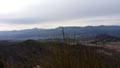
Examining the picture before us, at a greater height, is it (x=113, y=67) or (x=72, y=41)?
(x=72, y=41)

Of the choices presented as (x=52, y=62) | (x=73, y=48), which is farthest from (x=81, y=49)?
(x=52, y=62)

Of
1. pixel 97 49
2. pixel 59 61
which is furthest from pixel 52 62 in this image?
pixel 97 49

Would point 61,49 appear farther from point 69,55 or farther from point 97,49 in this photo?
point 97,49

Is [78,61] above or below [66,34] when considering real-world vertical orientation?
below

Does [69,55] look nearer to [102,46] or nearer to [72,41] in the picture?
[72,41]

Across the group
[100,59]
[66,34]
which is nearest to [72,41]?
[66,34]

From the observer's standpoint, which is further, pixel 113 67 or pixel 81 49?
pixel 113 67

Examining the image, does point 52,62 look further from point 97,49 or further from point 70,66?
point 97,49
